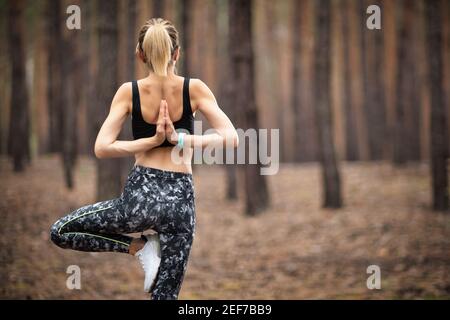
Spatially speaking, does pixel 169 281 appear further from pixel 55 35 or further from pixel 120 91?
pixel 55 35

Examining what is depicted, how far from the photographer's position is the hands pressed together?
3561 millimetres

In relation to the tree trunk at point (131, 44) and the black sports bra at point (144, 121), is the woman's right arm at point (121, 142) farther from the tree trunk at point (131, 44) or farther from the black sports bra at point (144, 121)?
the tree trunk at point (131, 44)

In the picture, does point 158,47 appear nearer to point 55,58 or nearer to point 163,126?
point 163,126

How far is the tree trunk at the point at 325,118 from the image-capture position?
14.5 metres

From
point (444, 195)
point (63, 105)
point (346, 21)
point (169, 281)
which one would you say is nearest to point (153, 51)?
point (169, 281)

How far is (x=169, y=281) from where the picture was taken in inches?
153

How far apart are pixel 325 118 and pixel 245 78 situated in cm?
262

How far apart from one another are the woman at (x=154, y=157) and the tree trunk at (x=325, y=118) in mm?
11011

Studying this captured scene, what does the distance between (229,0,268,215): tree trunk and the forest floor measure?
601 millimetres

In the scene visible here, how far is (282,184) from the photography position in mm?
19484
